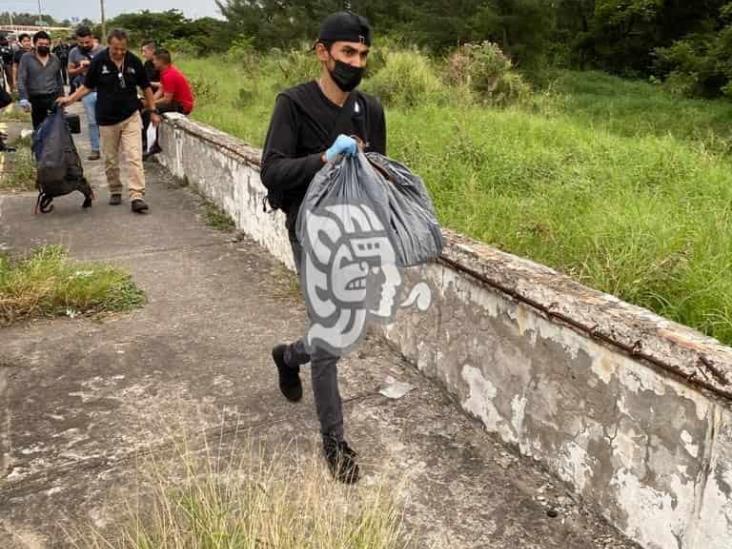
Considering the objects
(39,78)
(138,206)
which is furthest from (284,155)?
(39,78)

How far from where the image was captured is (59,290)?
4578 millimetres

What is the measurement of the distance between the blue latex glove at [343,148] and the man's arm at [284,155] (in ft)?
0.36

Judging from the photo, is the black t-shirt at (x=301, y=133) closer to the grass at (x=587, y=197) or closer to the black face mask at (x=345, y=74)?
the black face mask at (x=345, y=74)

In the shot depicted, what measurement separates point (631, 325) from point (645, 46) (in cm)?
2811

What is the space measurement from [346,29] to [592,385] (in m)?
1.61

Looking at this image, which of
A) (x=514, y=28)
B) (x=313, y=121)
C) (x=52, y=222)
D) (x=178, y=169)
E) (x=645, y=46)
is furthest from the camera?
(x=645, y=46)

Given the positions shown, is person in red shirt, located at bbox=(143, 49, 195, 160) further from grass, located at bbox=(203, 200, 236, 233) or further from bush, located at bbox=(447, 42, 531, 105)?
bush, located at bbox=(447, 42, 531, 105)

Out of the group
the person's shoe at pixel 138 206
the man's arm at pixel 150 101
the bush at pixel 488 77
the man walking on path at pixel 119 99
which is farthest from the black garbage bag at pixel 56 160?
the bush at pixel 488 77

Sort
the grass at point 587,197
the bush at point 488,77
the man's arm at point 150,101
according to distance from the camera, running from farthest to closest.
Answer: the bush at point 488,77 → the man's arm at point 150,101 → the grass at point 587,197

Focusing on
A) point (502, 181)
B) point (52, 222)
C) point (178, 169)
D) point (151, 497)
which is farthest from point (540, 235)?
point (178, 169)

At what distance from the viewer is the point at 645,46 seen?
2717 centimetres

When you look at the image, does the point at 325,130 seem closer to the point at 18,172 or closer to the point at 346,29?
the point at 346,29

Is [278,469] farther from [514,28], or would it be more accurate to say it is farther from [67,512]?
[514,28]
